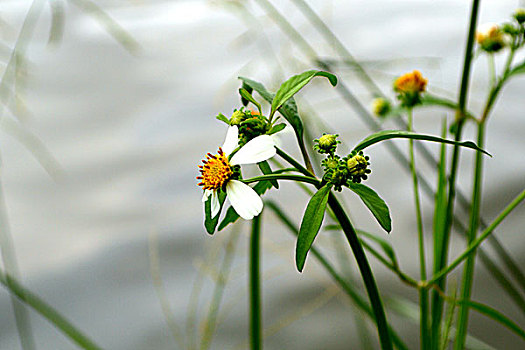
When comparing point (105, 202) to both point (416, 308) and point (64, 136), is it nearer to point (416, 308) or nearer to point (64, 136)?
point (64, 136)

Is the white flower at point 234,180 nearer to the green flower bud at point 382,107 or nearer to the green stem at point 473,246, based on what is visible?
the green stem at point 473,246

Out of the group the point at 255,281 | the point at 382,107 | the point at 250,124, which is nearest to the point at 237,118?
the point at 250,124

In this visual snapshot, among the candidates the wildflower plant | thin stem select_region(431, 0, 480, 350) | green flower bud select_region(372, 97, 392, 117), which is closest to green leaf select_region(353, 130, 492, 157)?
the wildflower plant

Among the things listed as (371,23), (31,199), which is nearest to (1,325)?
(31,199)

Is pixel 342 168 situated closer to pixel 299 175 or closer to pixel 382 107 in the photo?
pixel 299 175

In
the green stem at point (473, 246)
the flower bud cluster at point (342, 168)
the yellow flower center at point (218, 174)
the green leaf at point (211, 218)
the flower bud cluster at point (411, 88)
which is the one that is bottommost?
the green stem at point (473, 246)

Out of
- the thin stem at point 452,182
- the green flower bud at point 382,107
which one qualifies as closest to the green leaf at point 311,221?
the thin stem at point 452,182
